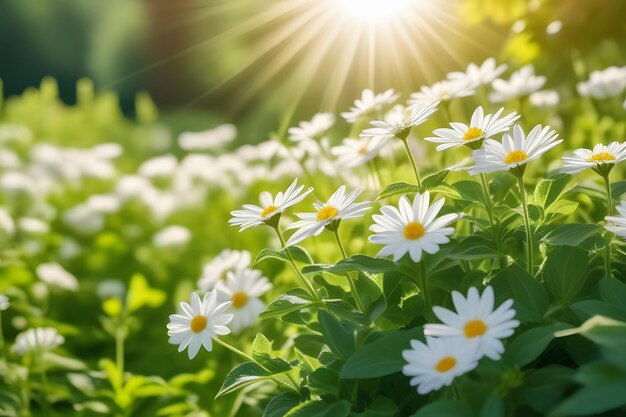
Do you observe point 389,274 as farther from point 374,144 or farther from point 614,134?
point 614,134

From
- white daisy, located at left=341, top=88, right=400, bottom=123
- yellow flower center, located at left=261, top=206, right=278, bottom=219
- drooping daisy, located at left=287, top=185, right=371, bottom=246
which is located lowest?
drooping daisy, located at left=287, top=185, right=371, bottom=246

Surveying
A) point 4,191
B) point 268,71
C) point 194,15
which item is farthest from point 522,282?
point 194,15

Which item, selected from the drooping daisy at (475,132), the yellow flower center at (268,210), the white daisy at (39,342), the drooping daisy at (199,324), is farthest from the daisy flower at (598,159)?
the white daisy at (39,342)

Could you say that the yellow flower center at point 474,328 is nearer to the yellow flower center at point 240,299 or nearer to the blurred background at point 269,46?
the yellow flower center at point 240,299

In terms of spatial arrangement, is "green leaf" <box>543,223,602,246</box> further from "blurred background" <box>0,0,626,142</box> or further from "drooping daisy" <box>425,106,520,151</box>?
"blurred background" <box>0,0,626,142</box>

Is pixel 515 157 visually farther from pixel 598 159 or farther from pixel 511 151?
pixel 598 159

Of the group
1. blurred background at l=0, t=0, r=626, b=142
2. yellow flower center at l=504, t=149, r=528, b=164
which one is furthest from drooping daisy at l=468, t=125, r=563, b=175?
blurred background at l=0, t=0, r=626, b=142
